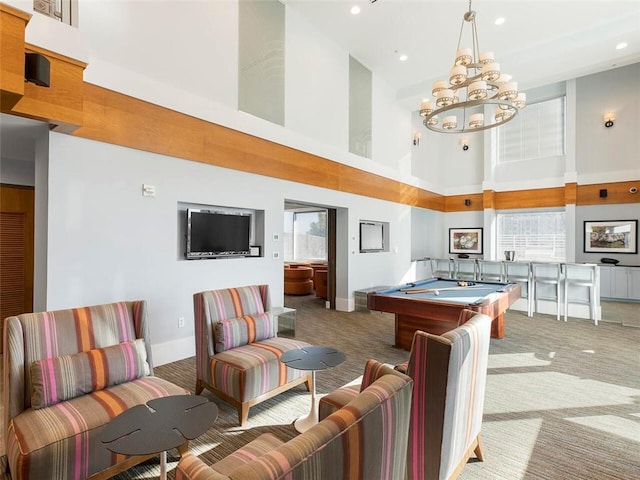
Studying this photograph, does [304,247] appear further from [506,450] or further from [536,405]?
[506,450]

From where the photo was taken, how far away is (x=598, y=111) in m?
8.47

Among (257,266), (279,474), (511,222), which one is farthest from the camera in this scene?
Result: (511,222)

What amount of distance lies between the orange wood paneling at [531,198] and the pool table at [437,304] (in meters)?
5.79

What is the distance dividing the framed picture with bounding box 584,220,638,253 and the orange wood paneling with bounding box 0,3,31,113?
36.4ft

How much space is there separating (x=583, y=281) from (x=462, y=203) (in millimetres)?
5173

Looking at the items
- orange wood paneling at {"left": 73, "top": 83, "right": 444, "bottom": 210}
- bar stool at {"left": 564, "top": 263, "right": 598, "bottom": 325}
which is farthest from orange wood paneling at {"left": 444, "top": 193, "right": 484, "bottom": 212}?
orange wood paneling at {"left": 73, "top": 83, "right": 444, "bottom": 210}

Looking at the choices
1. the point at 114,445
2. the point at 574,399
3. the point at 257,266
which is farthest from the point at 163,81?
the point at 574,399

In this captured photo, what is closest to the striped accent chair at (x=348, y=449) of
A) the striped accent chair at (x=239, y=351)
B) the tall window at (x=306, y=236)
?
the striped accent chair at (x=239, y=351)

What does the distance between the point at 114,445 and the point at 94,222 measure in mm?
2627

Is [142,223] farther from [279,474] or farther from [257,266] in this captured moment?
[279,474]

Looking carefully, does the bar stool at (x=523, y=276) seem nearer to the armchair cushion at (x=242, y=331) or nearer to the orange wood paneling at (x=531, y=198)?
the orange wood paneling at (x=531, y=198)

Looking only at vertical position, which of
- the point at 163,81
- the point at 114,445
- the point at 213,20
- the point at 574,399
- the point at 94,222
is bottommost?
the point at 574,399

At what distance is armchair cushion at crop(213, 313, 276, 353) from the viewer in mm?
2959

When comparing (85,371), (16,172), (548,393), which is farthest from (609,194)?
(16,172)
